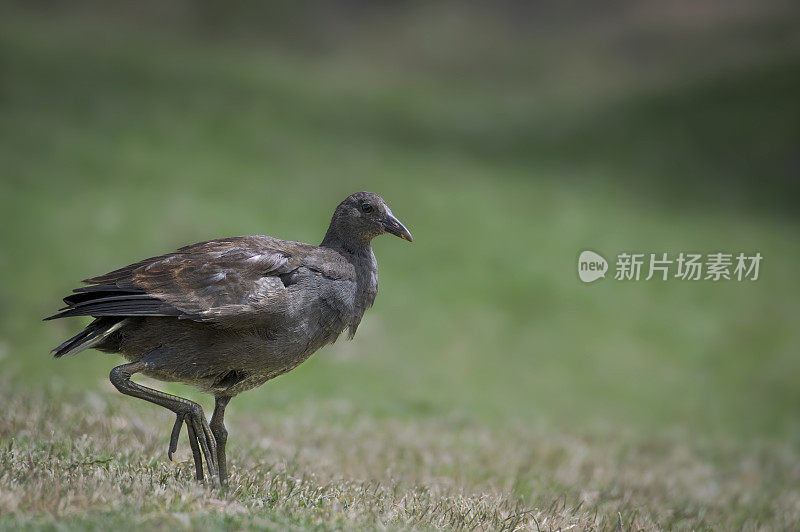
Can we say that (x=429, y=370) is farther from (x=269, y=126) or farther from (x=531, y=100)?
(x=531, y=100)

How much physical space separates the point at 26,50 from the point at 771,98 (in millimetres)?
28203

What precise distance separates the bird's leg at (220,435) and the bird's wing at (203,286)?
0.93 metres

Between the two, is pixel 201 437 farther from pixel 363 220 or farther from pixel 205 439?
pixel 363 220

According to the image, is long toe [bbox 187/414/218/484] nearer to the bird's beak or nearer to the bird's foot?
the bird's foot

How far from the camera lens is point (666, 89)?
31.9 meters

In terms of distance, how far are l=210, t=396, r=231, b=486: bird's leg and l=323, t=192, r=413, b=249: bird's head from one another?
168 centimetres

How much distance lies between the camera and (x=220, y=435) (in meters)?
6.06

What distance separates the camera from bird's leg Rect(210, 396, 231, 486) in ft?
19.5

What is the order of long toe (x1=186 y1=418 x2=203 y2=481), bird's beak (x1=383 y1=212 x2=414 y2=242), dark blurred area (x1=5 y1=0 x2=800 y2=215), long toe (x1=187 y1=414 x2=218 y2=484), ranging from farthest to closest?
dark blurred area (x1=5 y1=0 x2=800 y2=215) → bird's beak (x1=383 y1=212 x2=414 y2=242) → long toe (x1=186 y1=418 x2=203 y2=481) → long toe (x1=187 y1=414 x2=218 y2=484)

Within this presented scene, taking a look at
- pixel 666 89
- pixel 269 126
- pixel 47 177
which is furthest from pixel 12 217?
pixel 666 89

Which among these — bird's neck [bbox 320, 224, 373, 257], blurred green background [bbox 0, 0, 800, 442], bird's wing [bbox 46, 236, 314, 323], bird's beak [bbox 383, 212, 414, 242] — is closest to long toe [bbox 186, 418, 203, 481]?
bird's wing [bbox 46, 236, 314, 323]

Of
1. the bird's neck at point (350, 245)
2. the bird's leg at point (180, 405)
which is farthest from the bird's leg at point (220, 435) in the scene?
the bird's neck at point (350, 245)

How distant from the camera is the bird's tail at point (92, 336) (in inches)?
228

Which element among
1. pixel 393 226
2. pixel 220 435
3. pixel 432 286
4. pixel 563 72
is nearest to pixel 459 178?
pixel 432 286
